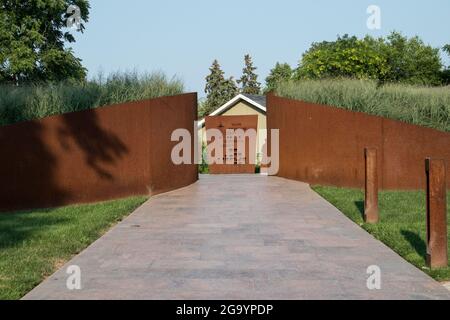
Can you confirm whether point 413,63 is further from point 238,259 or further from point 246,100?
point 238,259

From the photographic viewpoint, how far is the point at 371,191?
33.0 ft

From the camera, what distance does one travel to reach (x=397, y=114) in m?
15.4

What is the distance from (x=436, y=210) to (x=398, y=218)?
3254 mm

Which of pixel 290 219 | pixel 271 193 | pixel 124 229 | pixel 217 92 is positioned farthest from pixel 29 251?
pixel 217 92

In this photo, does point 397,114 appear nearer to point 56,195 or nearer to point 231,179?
point 231,179

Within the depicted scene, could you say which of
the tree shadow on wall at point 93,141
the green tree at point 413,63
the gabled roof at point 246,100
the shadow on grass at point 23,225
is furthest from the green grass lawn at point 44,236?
the green tree at point 413,63

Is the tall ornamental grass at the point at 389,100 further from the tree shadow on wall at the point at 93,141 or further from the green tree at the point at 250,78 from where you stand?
the green tree at the point at 250,78

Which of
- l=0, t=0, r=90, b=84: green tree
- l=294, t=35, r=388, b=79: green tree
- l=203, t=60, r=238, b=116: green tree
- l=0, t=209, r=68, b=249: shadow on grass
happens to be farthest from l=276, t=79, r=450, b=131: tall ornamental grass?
l=203, t=60, r=238, b=116: green tree

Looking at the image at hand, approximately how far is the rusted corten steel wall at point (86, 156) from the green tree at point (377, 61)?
2282 cm

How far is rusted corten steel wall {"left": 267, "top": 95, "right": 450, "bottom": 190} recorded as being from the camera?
48.1 feet

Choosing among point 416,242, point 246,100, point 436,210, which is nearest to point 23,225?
point 416,242

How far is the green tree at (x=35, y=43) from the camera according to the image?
101 ft

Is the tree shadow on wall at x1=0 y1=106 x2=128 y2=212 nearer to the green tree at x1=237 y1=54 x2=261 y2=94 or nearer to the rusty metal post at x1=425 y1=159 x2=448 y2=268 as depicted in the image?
the rusty metal post at x1=425 y1=159 x2=448 y2=268

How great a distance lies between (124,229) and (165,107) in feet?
18.3
